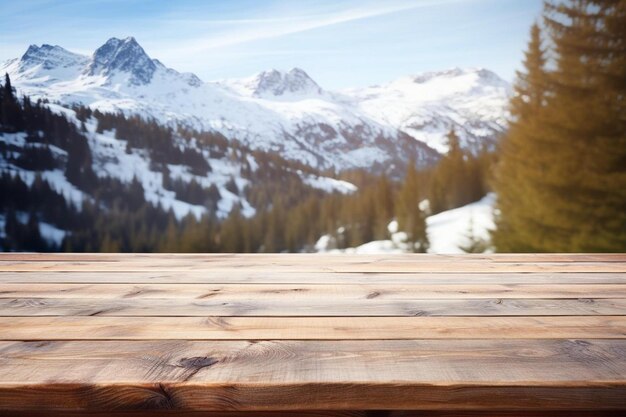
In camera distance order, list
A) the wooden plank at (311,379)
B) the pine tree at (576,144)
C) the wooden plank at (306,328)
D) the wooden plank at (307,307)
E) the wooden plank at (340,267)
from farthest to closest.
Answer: the pine tree at (576,144) → the wooden plank at (340,267) → the wooden plank at (307,307) → the wooden plank at (306,328) → the wooden plank at (311,379)

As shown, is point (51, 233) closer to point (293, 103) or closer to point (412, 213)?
point (293, 103)

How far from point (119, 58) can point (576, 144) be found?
109 inches

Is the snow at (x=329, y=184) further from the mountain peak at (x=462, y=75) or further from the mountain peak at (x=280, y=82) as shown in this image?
the mountain peak at (x=462, y=75)

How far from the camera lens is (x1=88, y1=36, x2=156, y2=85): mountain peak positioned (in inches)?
118

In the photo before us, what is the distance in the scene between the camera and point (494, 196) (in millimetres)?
3012

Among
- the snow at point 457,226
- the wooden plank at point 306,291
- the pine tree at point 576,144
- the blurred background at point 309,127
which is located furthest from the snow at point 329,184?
the wooden plank at point 306,291

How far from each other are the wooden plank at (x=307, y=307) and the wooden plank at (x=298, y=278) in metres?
0.20

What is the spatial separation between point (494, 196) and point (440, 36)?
106 centimetres

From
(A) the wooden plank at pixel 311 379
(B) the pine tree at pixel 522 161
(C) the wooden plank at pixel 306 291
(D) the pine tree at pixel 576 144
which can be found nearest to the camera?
(A) the wooden plank at pixel 311 379

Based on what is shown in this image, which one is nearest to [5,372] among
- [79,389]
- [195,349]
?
[79,389]

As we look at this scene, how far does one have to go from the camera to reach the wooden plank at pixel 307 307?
0.91 meters

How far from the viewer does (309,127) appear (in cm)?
337

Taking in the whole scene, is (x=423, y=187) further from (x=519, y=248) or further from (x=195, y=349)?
(x=195, y=349)

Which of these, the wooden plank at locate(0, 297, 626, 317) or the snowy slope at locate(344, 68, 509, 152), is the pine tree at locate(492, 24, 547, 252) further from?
the wooden plank at locate(0, 297, 626, 317)
